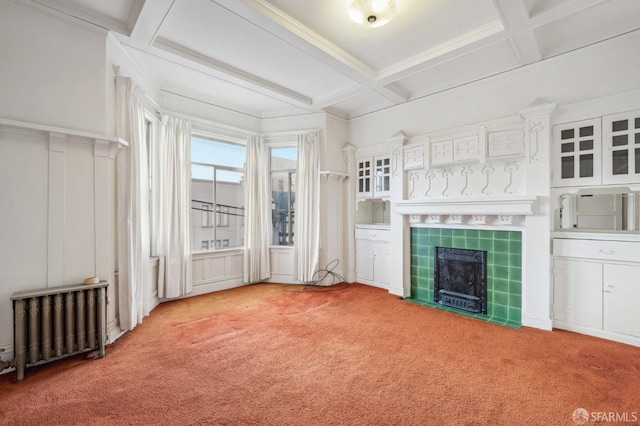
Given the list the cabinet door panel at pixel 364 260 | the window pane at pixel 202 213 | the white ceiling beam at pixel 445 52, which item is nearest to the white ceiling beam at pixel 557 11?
the white ceiling beam at pixel 445 52

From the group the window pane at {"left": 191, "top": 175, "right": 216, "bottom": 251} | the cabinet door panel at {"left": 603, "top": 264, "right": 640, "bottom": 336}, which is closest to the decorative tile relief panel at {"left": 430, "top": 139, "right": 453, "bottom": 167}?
the cabinet door panel at {"left": 603, "top": 264, "right": 640, "bottom": 336}

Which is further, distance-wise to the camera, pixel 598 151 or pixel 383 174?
pixel 383 174

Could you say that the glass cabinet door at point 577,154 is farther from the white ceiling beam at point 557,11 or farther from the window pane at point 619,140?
the white ceiling beam at point 557,11

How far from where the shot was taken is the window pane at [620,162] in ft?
8.84

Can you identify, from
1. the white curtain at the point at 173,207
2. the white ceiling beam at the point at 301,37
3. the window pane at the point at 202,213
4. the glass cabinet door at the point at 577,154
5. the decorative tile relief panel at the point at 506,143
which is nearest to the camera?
the white ceiling beam at the point at 301,37

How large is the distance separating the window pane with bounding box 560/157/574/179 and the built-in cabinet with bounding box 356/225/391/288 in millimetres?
2302

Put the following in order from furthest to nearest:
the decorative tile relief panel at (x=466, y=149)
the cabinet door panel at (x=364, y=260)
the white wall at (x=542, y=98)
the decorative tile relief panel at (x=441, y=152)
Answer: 1. the cabinet door panel at (x=364, y=260)
2. the decorative tile relief panel at (x=441, y=152)
3. the decorative tile relief panel at (x=466, y=149)
4. the white wall at (x=542, y=98)

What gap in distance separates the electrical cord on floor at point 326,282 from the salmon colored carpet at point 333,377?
4.44 feet

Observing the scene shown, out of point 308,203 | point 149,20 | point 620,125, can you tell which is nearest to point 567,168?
point 620,125

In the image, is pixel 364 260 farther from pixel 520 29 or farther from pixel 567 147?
pixel 520 29

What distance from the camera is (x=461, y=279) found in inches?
147

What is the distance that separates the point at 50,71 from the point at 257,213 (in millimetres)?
3028

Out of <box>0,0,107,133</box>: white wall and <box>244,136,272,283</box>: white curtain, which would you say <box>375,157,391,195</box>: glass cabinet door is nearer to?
<box>244,136,272,283</box>: white curtain

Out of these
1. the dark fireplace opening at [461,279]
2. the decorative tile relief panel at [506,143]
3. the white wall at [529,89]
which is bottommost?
the dark fireplace opening at [461,279]
